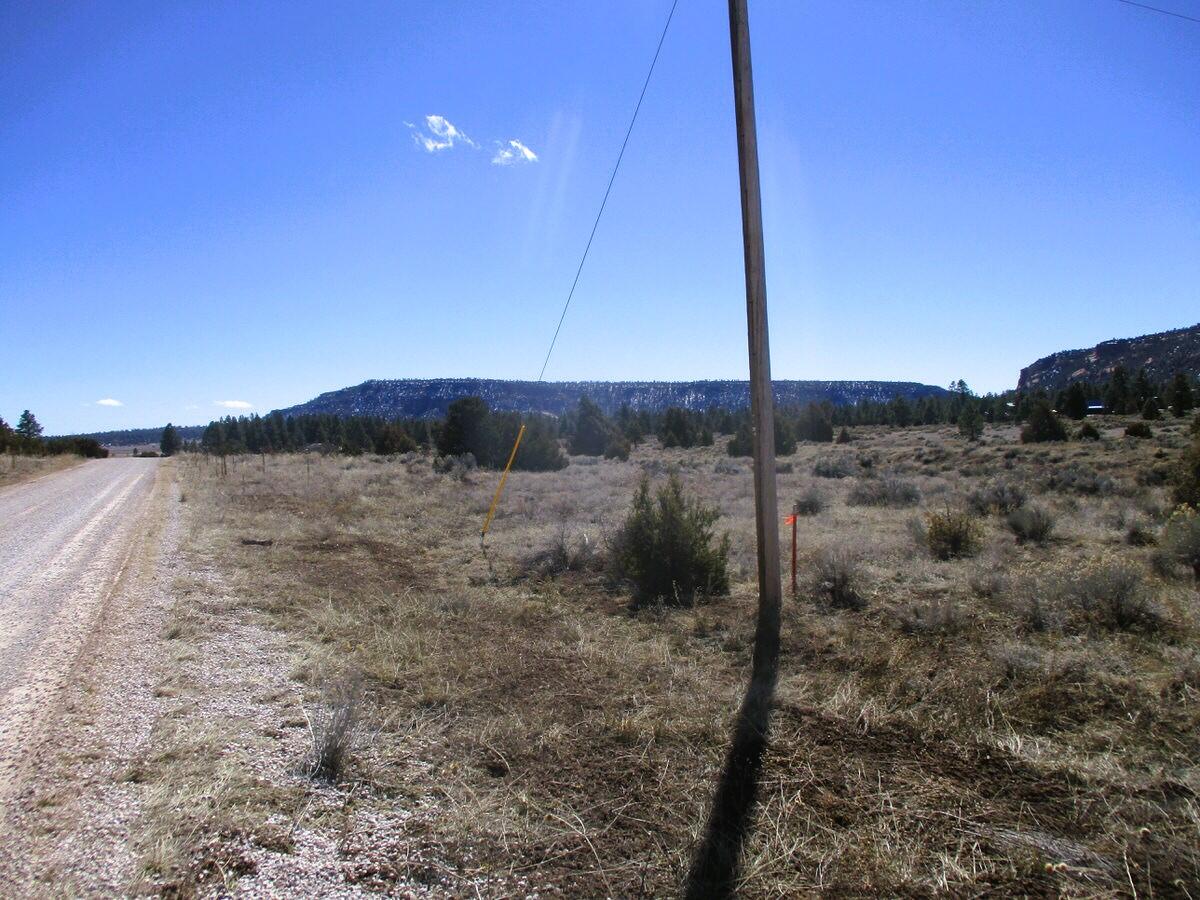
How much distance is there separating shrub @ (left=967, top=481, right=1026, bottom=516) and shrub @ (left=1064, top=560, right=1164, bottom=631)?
7505mm

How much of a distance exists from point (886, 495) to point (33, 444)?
54743 mm

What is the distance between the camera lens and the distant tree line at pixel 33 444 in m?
40.7

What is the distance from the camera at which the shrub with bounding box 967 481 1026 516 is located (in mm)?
14078

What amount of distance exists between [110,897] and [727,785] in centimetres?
293

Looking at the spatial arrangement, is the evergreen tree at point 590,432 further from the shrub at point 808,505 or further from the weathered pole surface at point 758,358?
the weathered pole surface at point 758,358

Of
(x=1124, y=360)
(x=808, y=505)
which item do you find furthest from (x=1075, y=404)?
(x=1124, y=360)

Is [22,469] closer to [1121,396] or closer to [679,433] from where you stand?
[679,433]

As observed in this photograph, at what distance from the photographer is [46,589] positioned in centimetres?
843

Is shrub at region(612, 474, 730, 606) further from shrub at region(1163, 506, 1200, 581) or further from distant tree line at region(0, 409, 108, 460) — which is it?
distant tree line at region(0, 409, 108, 460)

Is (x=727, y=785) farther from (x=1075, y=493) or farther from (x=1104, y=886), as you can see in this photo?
(x=1075, y=493)

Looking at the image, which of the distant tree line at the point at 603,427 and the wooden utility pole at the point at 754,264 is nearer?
the wooden utility pole at the point at 754,264

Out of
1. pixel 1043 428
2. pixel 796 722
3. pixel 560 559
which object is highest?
pixel 1043 428

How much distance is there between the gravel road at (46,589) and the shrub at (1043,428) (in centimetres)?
3688

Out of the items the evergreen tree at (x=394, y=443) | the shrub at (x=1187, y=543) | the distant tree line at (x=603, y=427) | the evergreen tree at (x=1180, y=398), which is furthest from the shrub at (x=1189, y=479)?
the evergreen tree at (x=394, y=443)
